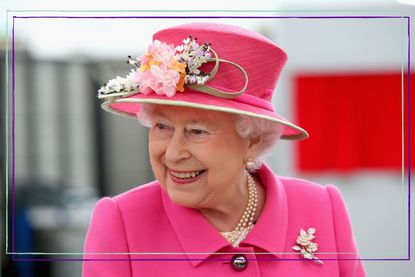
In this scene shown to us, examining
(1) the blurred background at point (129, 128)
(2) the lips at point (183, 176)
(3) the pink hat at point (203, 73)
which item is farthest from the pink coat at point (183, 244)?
(1) the blurred background at point (129, 128)

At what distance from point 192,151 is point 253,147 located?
0.64ft

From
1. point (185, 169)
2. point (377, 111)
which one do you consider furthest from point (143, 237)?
point (377, 111)

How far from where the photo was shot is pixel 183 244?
4.55 feet

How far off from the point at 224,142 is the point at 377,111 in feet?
6.77

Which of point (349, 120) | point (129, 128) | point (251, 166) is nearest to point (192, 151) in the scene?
point (251, 166)

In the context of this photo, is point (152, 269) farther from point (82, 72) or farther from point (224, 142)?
point (82, 72)

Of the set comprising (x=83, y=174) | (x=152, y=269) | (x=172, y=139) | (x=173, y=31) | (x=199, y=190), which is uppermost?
(x=173, y=31)

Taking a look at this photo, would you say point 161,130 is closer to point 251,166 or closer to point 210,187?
point 210,187

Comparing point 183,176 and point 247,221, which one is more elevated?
point 183,176

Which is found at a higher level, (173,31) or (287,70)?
(173,31)

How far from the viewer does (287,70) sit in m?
3.80

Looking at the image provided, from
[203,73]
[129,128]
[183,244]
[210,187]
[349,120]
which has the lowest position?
[129,128]

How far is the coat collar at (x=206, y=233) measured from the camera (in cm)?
138

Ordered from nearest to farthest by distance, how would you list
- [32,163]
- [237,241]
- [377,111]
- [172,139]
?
[172,139] → [237,241] → [377,111] → [32,163]
